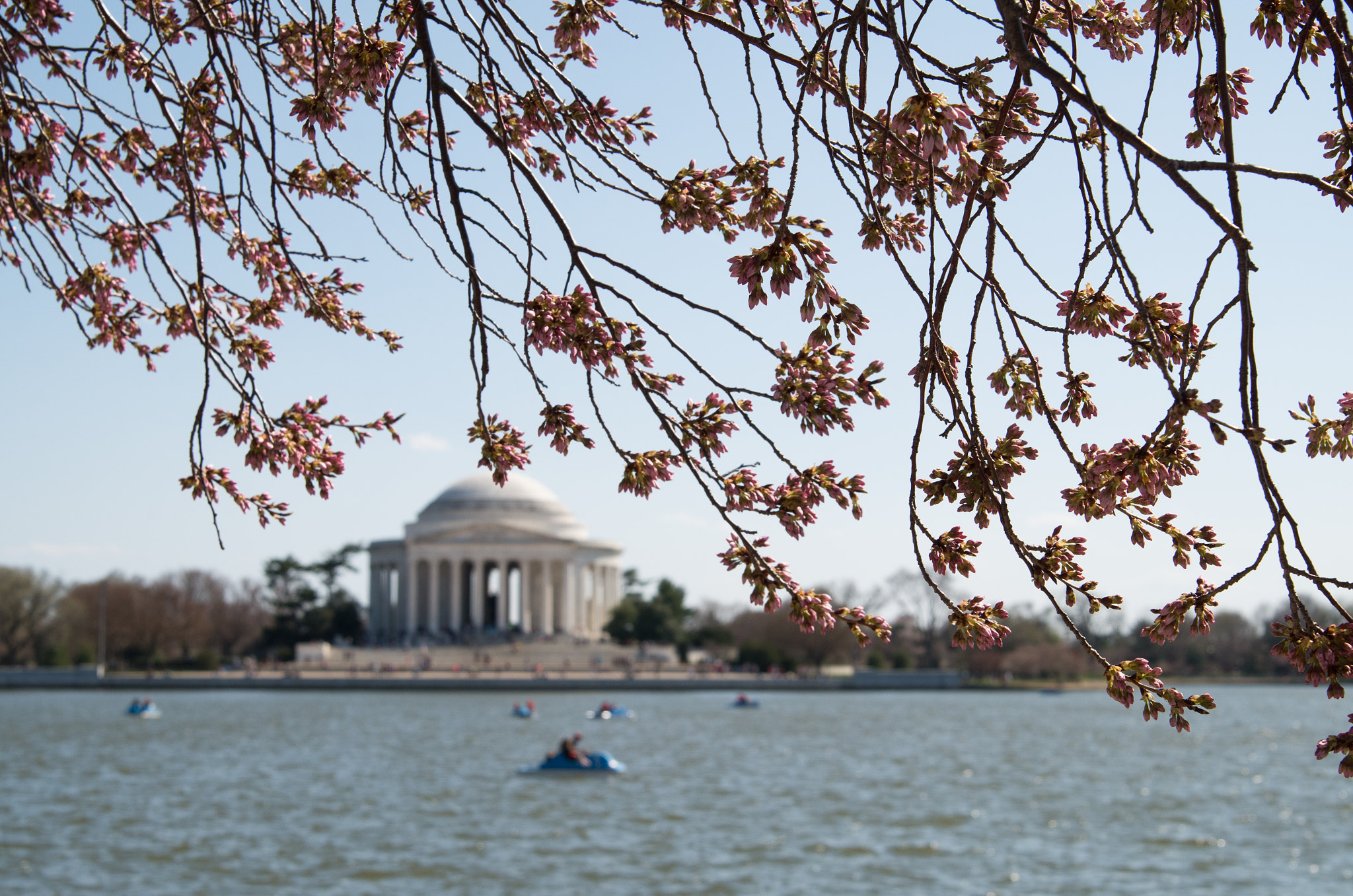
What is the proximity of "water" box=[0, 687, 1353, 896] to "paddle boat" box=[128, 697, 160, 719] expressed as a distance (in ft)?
4.82

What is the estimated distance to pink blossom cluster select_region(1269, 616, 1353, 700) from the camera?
377cm

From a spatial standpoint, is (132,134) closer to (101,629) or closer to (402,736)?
(402,736)

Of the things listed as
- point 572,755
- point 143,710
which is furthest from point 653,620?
point 572,755

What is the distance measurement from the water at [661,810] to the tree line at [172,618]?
40322mm

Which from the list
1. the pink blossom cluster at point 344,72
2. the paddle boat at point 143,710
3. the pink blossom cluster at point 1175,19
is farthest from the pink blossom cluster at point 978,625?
the paddle boat at point 143,710

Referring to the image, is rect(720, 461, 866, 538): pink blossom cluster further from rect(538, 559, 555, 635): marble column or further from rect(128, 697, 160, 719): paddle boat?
rect(538, 559, 555, 635): marble column

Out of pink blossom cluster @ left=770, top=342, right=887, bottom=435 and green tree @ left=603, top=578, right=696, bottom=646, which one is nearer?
pink blossom cluster @ left=770, top=342, right=887, bottom=435

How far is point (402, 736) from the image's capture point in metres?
43.6

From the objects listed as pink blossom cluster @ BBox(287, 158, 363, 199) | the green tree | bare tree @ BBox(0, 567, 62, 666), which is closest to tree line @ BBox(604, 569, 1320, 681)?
the green tree

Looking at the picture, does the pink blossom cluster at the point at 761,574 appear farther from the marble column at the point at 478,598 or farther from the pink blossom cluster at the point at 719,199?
the marble column at the point at 478,598

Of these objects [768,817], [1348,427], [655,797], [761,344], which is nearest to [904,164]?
[761,344]

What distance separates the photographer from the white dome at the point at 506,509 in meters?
105

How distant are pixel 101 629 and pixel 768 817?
2699 inches

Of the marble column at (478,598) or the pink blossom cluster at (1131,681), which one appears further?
the marble column at (478,598)
